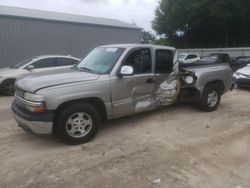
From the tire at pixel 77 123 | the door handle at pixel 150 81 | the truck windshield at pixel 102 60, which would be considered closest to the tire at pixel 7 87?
the truck windshield at pixel 102 60

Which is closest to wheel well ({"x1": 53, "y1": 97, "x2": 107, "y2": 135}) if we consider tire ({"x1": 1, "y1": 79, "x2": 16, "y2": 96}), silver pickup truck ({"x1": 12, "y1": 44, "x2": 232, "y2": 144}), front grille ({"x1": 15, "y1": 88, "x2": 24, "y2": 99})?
silver pickup truck ({"x1": 12, "y1": 44, "x2": 232, "y2": 144})

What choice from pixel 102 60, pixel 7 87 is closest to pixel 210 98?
pixel 102 60

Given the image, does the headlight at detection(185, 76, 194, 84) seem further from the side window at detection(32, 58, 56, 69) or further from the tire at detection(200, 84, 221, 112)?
the side window at detection(32, 58, 56, 69)

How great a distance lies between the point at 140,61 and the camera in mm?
5367

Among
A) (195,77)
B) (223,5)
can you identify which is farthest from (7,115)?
(223,5)

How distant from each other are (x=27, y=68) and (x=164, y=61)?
18.2 ft

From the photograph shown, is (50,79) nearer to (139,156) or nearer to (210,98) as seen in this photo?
(139,156)

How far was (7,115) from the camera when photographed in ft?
21.4

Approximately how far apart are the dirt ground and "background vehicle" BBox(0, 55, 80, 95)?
131 inches

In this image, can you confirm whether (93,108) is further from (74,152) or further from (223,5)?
(223,5)

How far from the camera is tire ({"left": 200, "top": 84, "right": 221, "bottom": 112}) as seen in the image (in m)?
6.47

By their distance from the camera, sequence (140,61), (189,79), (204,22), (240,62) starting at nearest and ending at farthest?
(140,61)
(189,79)
(240,62)
(204,22)

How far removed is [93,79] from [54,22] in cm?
1105

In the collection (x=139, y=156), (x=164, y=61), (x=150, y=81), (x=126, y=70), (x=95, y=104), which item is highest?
(x=164, y=61)
